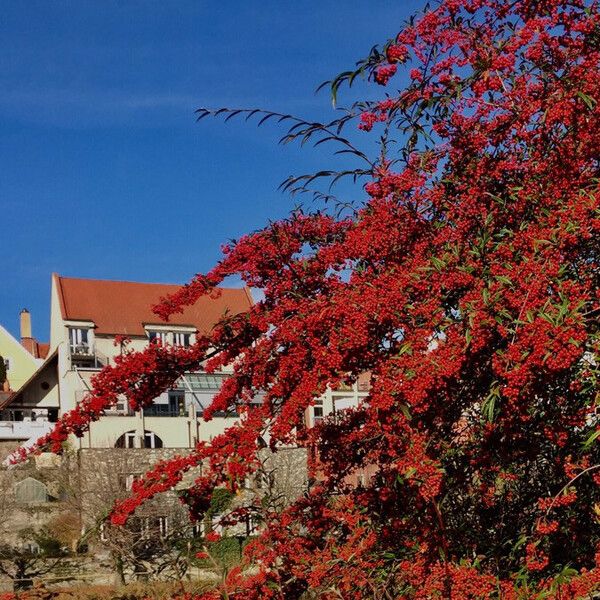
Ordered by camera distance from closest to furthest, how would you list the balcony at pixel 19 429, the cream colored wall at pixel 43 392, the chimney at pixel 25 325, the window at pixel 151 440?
the window at pixel 151 440, the balcony at pixel 19 429, the cream colored wall at pixel 43 392, the chimney at pixel 25 325

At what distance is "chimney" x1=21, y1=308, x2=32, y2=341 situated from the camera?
238 ft

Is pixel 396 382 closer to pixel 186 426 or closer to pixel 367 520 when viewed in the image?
pixel 367 520

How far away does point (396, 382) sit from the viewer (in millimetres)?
6512

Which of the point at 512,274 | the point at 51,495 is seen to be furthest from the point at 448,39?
the point at 51,495

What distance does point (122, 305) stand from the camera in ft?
176

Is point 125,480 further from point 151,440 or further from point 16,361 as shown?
point 16,361

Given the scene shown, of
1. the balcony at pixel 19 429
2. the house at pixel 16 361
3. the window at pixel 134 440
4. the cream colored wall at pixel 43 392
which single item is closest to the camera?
the window at pixel 134 440

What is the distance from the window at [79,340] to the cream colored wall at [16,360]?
17.2 m

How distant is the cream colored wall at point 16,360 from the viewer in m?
67.2

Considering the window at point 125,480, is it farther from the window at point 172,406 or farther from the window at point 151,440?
the window at point 172,406

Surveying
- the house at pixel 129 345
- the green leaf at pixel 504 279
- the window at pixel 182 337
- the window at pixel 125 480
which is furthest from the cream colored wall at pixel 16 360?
the green leaf at pixel 504 279

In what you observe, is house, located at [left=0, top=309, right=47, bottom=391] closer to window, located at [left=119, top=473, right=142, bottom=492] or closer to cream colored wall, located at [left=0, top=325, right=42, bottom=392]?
cream colored wall, located at [left=0, top=325, right=42, bottom=392]

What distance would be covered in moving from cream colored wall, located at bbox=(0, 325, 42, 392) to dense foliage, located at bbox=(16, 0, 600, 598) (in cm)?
6055

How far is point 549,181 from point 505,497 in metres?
3.26
